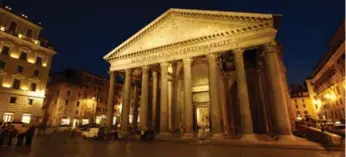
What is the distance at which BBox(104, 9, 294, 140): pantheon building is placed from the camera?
1459 cm

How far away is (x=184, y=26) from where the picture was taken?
61.6 feet

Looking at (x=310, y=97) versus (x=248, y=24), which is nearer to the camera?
(x=248, y=24)

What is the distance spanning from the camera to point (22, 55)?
28125mm

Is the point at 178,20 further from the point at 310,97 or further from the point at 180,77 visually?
the point at 310,97

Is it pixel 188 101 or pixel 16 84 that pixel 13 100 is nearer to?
pixel 16 84

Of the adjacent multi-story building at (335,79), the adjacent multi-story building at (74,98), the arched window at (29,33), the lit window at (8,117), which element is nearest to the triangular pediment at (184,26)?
the lit window at (8,117)

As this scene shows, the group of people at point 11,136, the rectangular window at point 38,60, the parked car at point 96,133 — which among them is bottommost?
the parked car at point 96,133

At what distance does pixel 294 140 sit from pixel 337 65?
31545 millimetres

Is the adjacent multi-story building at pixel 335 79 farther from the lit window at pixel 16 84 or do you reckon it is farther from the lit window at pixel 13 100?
the lit window at pixel 16 84

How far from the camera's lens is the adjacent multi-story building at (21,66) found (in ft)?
84.0

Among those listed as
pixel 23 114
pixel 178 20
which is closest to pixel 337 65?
pixel 178 20

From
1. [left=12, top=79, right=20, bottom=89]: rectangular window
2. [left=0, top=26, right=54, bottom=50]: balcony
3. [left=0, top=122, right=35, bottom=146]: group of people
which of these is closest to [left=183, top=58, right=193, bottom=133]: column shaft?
[left=0, top=122, right=35, bottom=146]: group of people

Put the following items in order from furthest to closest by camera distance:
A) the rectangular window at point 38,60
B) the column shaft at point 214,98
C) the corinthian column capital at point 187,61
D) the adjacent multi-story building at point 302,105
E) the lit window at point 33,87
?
the adjacent multi-story building at point 302,105
the rectangular window at point 38,60
the lit window at point 33,87
the corinthian column capital at point 187,61
the column shaft at point 214,98

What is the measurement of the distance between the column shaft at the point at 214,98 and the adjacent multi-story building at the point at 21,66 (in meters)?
27.1
